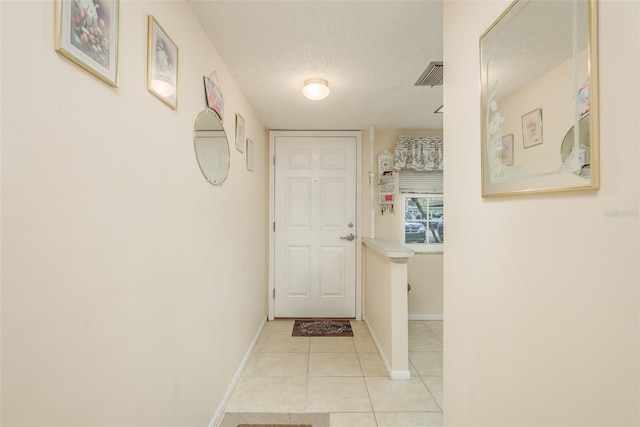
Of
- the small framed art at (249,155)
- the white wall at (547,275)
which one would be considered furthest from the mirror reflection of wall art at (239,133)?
the white wall at (547,275)

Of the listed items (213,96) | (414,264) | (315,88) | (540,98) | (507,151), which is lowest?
(414,264)

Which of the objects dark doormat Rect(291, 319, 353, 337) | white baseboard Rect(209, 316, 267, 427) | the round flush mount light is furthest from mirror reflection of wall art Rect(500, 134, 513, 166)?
dark doormat Rect(291, 319, 353, 337)

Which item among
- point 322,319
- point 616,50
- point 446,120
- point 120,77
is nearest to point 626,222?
point 616,50

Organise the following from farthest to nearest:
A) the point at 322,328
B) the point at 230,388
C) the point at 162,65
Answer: the point at 322,328 → the point at 230,388 → the point at 162,65

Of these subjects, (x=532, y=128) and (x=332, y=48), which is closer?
(x=532, y=128)

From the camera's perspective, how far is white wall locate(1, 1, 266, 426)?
2.12ft

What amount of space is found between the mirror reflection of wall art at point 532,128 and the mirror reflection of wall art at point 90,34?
3.77 feet

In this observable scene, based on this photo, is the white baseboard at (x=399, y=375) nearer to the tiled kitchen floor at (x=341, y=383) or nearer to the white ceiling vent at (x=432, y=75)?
the tiled kitchen floor at (x=341, y=383)

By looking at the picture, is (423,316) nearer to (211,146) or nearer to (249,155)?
(249,155)

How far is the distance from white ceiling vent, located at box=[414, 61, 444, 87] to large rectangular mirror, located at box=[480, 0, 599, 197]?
1139 mm

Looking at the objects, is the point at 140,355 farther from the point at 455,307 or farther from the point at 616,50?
the point at 616,50

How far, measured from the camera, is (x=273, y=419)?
1908 mm

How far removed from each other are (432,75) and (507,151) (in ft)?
5.14

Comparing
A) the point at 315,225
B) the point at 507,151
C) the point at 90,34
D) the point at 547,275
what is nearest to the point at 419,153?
the point at 315,225
